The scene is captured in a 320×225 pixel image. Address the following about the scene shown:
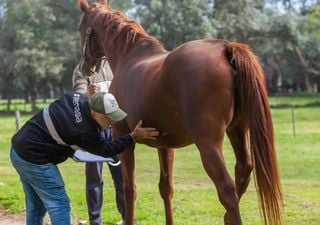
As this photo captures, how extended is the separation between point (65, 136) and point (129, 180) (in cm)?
111

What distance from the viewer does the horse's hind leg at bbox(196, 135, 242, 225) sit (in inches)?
137

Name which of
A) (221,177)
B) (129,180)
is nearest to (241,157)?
(221,177)

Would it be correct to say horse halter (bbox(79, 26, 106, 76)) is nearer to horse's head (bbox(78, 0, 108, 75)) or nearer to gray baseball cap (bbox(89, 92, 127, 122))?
horse's head (bbox(78, 0, 108, 75))

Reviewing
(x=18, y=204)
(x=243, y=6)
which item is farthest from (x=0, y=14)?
(x=18, y=204)

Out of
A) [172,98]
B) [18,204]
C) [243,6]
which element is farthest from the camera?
[243,6]

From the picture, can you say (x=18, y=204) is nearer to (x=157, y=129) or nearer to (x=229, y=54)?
(x=157, y=129)

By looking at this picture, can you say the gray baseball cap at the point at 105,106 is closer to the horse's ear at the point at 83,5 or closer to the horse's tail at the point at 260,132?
the horse's tail at the point at 260,132

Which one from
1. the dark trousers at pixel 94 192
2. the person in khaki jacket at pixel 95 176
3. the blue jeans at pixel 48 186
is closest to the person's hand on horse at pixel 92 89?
the person in khaki jacket at pixel 95 176

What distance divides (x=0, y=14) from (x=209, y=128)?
127 feet

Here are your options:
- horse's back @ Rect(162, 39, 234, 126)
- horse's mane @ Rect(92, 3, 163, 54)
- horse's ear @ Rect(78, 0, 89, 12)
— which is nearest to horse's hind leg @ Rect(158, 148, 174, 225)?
horse's mane @ Rect(92, 3, 163, 54)

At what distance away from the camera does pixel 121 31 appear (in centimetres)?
507

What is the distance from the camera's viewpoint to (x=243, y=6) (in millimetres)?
34969

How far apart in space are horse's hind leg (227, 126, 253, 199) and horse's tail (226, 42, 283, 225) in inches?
21.1

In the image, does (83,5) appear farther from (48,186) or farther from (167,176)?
(48,186)
